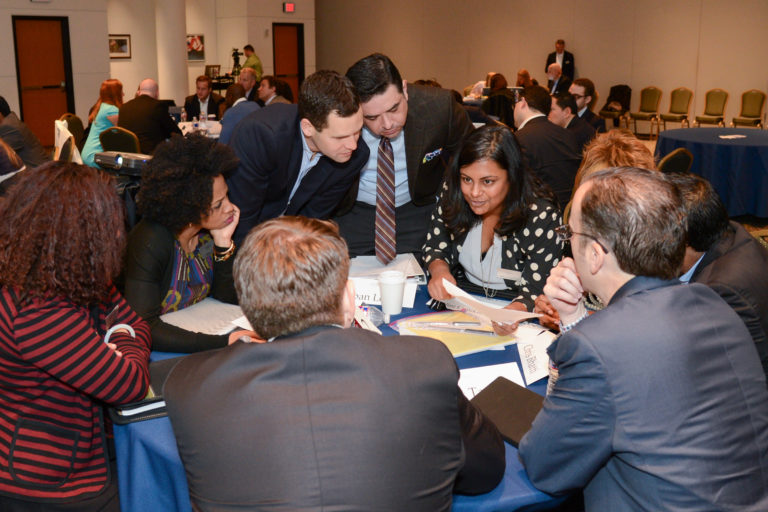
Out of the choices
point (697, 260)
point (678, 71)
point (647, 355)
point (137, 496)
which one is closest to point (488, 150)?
point (697, 260)

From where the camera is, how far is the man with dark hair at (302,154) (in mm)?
2768

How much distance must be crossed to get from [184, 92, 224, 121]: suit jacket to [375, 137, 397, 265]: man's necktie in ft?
23.5

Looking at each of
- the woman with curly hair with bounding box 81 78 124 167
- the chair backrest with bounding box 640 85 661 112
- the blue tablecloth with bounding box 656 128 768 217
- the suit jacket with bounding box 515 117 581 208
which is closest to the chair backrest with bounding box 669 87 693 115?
the chair backrest with bounding box 640 85 661 112

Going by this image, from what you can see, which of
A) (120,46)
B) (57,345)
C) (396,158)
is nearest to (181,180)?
(57,345)

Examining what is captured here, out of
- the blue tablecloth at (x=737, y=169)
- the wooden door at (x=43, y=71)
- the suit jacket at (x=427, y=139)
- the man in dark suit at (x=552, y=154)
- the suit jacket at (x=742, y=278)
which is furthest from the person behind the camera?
the wooden door at (x=43, y=71)

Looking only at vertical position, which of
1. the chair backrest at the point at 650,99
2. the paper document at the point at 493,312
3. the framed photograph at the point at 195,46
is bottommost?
the paper document at the point at 493,312

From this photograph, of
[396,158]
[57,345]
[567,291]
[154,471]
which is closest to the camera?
[57,345]

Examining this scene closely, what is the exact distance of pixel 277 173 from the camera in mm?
3008

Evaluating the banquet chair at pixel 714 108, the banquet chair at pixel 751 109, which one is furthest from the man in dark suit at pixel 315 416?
the banquet chair at pixel 714 108

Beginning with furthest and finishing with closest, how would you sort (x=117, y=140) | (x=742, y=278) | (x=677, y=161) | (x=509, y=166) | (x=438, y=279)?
(x=117, y=140), (x=677, y=161), (x=509, y=166), (x=438, y=279), (x=742, y=278)

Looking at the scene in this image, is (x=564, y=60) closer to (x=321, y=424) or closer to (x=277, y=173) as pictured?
(x=277, y=173)

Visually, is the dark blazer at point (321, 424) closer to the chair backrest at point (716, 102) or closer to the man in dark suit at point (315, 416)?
the man in dark suit at point (315, 416)

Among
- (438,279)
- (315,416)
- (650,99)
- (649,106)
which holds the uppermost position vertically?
(650,99)

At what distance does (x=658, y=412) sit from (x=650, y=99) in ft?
39.5
